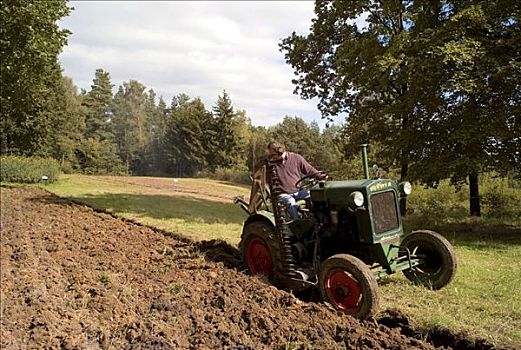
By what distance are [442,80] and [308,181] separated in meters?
6.35

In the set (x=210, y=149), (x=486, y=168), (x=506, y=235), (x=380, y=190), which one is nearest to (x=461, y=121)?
(x=486, y=168)

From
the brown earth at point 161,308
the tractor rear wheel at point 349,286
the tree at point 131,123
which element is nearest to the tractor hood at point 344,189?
the tractor rear wheel at point 349,286

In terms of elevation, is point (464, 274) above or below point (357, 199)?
below

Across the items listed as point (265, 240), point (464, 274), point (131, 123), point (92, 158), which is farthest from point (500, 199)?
point (131, 123)

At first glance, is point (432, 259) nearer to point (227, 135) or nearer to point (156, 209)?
point (156, 209)

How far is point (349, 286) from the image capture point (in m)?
4.51

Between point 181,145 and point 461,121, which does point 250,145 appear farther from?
point 461,121

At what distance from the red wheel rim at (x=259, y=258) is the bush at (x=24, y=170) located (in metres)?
19.8

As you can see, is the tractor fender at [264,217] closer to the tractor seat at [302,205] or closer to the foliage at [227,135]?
the tractor seat at [302,205]

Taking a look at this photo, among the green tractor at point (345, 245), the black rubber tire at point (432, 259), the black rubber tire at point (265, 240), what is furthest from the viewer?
the black rubber tire at point (265, 240)

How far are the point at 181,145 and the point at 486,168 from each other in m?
42.6

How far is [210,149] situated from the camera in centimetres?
4756

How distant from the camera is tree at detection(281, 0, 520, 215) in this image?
32.0 ft

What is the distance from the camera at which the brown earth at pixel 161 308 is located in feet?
12.8
